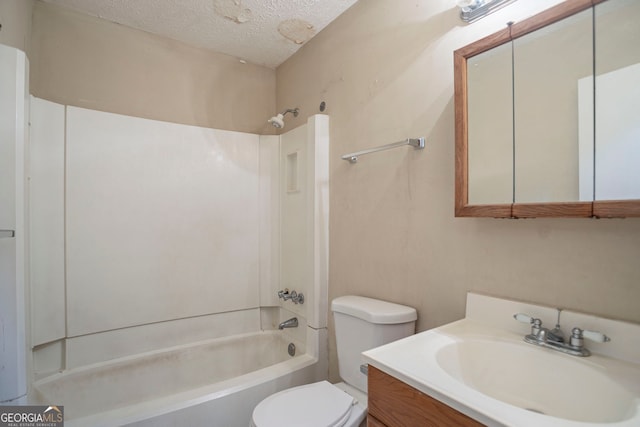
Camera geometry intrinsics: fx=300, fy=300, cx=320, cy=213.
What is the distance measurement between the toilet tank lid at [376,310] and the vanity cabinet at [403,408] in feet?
1.43

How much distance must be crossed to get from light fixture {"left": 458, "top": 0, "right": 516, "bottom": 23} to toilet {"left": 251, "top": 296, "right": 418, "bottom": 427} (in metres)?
1.21

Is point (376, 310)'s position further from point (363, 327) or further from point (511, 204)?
point (511, 204)

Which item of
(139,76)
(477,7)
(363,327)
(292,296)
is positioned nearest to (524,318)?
(363,327)

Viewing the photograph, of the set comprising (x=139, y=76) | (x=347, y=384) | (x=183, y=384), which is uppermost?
(x=139, y=76)

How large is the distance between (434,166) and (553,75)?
0.49 m

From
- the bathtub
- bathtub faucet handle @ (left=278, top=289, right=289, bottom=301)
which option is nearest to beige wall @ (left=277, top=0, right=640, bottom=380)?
bathtub faucet handle @ (left=278, top=289, right=289, bottom=301)

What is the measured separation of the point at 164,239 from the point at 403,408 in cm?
178

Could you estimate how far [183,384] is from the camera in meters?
1.92

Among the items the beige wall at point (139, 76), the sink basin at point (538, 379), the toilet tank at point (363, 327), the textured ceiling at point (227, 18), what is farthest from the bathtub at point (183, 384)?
the textured ceiling at point (227, 18)

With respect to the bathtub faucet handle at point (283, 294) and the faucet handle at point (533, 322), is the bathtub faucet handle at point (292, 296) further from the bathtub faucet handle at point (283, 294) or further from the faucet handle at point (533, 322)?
the faucet handle at point (533, 322)

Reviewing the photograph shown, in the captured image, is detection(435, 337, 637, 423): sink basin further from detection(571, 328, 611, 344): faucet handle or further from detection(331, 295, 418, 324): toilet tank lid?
detection(331, 295, 418, 324): toilet tank lid

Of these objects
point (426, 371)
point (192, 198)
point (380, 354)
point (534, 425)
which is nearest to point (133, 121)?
point (192, 198)

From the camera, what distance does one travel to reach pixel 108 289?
182cm

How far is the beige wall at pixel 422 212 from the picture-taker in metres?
0.89
